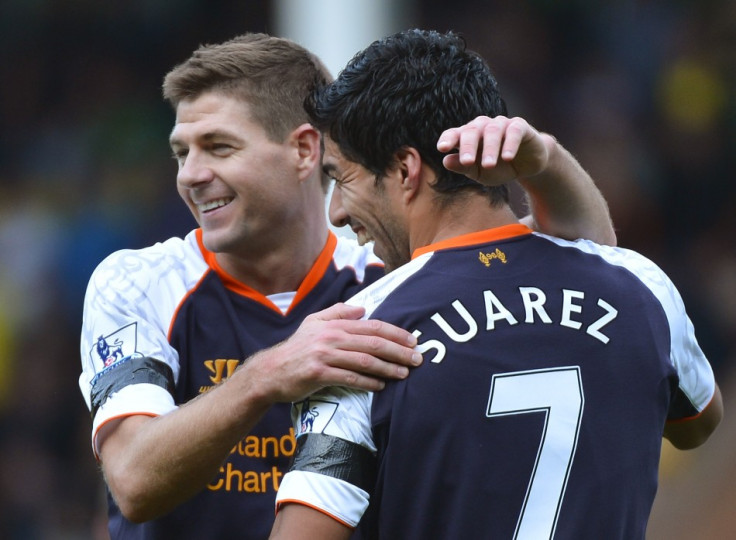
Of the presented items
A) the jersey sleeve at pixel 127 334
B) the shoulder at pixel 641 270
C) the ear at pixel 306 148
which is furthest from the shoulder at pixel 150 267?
the shoulder at pixel 641 270

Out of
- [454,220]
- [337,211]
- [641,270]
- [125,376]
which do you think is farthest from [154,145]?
[641,270]

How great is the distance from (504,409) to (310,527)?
45 centimetres

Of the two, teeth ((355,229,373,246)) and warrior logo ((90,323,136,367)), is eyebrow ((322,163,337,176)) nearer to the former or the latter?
teeth ((355,229,373,246))

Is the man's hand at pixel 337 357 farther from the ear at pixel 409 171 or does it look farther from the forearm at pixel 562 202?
the forearm at pixel 562 202

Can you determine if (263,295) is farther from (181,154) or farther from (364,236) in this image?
(364,236)

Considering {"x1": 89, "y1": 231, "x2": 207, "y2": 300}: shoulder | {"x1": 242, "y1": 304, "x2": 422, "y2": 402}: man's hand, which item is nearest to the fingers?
{"x1": 242, "y1": 304, "x2": 422, "y2": 402}: man's hand

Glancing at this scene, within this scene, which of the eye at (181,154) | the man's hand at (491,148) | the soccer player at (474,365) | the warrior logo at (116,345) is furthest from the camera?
the eye at (181,154)

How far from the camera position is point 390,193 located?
254cm

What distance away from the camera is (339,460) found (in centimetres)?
224

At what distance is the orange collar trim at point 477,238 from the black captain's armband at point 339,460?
1.50ft

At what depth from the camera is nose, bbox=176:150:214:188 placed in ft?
10.6

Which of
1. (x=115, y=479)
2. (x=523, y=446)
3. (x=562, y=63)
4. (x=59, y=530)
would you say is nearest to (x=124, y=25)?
(x=562, y=63)

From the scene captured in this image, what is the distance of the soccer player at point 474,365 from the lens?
224 centimetres

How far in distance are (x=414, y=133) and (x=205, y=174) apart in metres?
0.91
